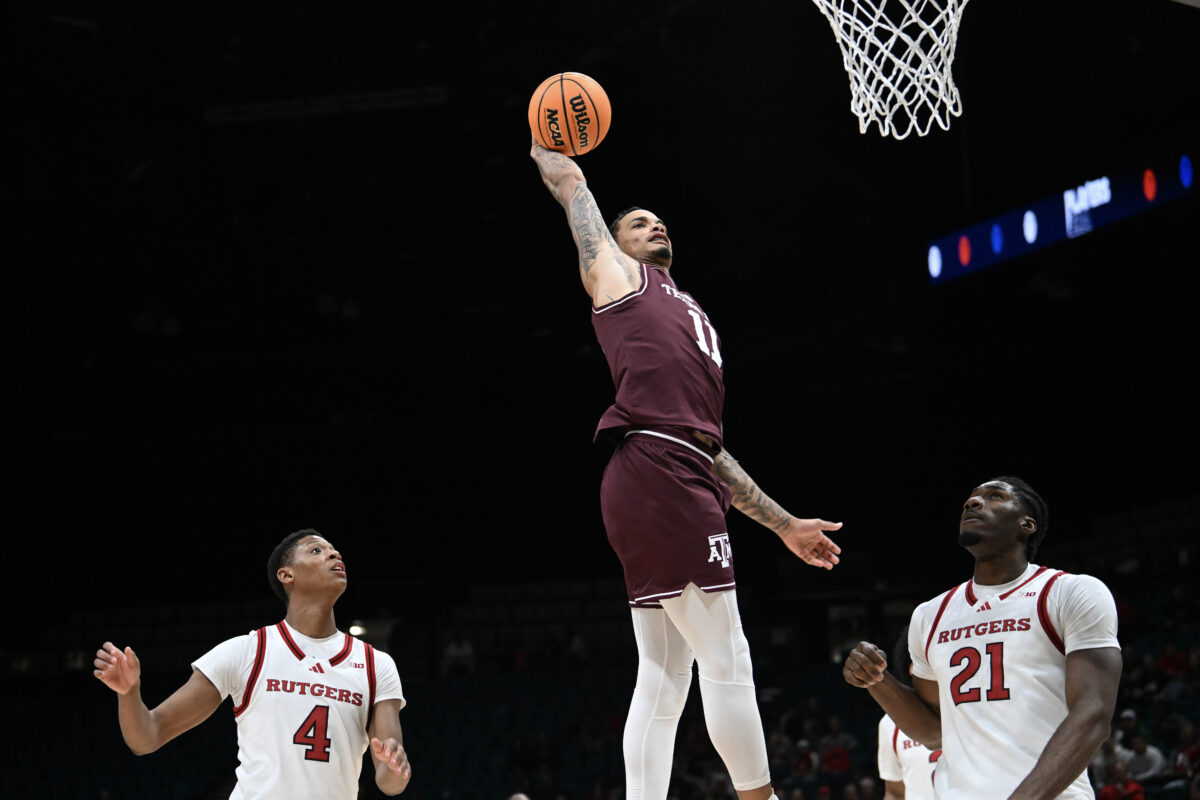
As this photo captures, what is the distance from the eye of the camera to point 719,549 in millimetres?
4449

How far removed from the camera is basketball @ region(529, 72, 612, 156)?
490 cm

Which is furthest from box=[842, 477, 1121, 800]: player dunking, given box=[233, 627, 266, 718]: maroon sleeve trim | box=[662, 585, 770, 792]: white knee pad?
box=[233, 627, 266, 718]: maroon sleeve trim

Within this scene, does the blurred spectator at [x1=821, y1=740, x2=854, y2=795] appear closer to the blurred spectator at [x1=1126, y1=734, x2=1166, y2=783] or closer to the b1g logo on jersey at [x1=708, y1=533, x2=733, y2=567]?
the blurred spectator at [x1=1126, y1=734, x2=1166, y2=783]

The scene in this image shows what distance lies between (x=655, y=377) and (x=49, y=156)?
13424mm

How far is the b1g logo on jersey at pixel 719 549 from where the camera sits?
4410 mm

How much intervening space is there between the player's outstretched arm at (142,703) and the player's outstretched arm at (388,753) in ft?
1.80

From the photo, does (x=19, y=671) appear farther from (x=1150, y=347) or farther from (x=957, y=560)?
(x=1150, y=347)

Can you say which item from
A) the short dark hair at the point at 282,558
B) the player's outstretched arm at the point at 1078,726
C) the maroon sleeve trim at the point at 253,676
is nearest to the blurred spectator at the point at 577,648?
the short dark hair at the point at 282,558

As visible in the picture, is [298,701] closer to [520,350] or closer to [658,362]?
[658,362]

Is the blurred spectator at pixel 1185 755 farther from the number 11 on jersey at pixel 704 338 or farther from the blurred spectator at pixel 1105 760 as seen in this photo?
the number 11 on jersey at pixel 704 338

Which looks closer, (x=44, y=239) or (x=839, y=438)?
(x=44, y=239)

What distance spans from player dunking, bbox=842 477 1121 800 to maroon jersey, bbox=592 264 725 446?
0.96 metres

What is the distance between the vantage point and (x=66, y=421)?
73.6 ft

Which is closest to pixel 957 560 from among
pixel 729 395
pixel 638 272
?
pixel 729 395
